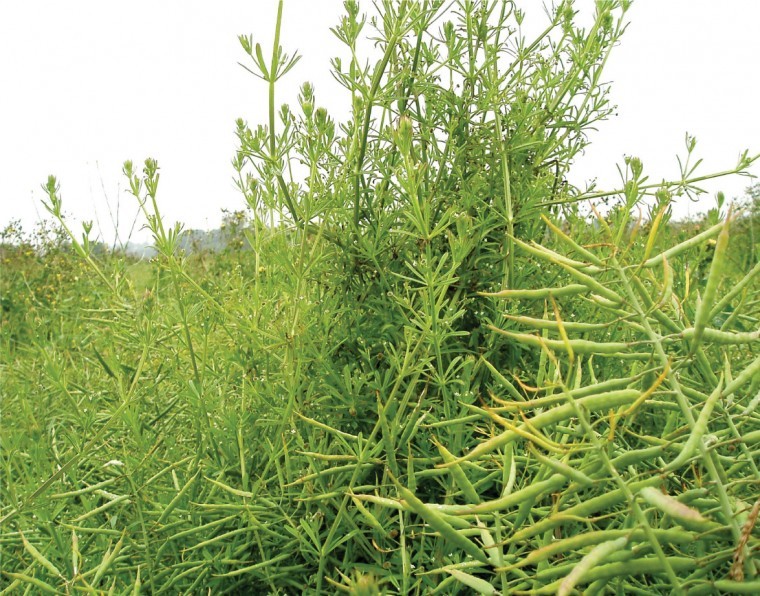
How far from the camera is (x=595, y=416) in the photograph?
0.95 m

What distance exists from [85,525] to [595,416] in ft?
3.10

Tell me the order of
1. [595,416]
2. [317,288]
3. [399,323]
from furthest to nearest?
[317,288] < [399,323] < [595,416]

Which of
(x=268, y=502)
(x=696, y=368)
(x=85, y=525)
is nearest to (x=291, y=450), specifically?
(x=268, y=502)

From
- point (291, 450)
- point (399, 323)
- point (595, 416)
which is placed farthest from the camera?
point (399, 323)

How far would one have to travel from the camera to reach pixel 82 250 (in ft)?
3.95

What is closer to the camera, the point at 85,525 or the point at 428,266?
the point at 428,266

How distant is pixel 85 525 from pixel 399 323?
70cm

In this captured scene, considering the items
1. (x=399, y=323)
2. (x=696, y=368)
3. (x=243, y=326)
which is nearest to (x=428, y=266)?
(x=399, y=323)

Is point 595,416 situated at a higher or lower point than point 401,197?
lower

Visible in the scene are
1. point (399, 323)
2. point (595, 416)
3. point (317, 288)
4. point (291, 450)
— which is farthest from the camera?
point (317, 288)

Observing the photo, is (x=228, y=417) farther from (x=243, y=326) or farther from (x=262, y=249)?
(x=262, y=249)

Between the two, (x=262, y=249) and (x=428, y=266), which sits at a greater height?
(x=262, y=249)

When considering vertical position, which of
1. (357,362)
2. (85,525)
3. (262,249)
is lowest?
(85,525)

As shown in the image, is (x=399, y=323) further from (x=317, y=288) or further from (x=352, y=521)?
(x=352, y=521)
